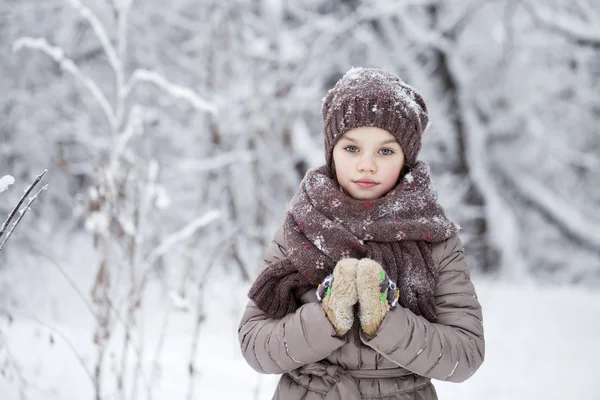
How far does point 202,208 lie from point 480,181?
4.57 m

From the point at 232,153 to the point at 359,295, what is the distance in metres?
4.64

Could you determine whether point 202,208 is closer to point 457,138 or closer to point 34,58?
point 34,58

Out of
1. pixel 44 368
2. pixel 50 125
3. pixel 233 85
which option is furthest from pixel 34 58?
pixel 44 368

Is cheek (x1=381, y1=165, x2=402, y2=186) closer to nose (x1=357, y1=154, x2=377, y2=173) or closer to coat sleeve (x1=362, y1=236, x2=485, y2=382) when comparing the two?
nose (x1=357, y1=154, x2=377, y2=173)

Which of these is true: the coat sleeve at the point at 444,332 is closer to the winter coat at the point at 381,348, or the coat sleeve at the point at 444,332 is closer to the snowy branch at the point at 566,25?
the winter coat at the point at 381,348

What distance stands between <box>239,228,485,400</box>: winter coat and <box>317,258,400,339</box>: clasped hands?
0.08 ft

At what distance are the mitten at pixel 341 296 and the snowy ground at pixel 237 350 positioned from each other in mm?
1279

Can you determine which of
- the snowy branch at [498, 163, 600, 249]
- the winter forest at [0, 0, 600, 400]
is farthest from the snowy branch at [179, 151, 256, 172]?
the snowy branch at [498, 163, 600, 249]

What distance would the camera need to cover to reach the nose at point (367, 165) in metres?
1.42

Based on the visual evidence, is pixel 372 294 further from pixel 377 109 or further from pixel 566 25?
pixel 566 25

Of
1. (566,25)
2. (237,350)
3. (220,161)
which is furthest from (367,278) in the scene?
(566,25)

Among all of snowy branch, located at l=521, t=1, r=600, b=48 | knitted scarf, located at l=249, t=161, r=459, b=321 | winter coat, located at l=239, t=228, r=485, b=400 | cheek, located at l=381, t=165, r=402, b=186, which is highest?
snowy branch, located at l=521, t=1, r=600, b=48

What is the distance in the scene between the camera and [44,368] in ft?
9.64

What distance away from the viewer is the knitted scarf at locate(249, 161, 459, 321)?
1.37m
